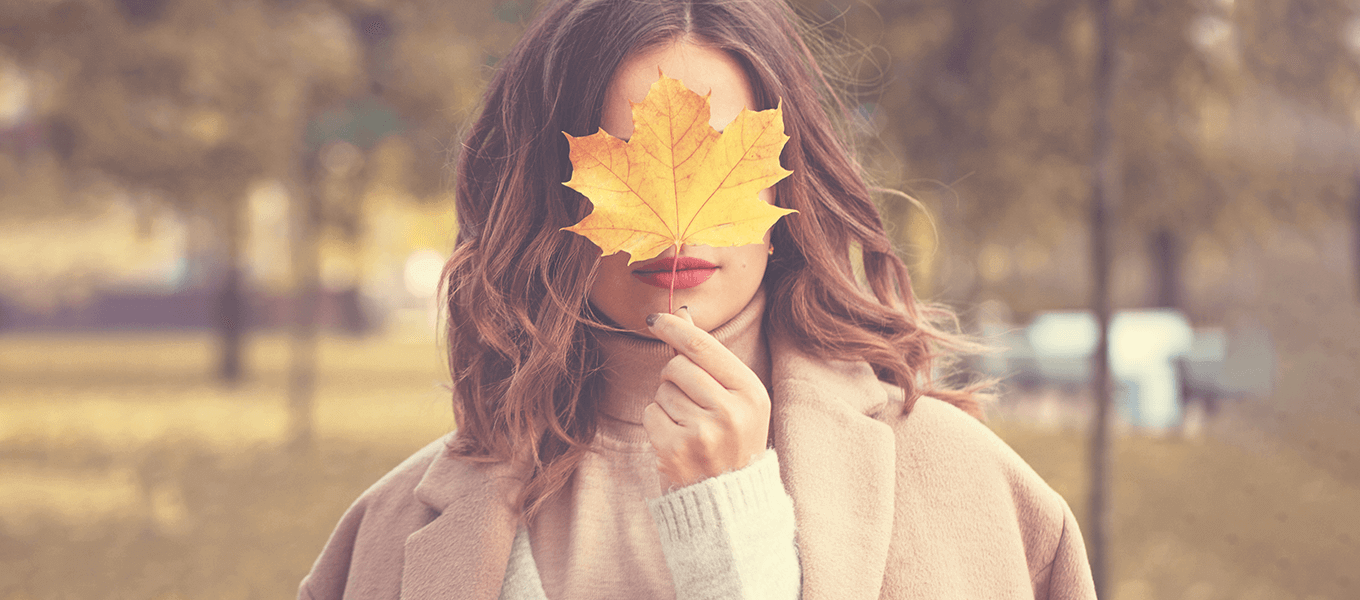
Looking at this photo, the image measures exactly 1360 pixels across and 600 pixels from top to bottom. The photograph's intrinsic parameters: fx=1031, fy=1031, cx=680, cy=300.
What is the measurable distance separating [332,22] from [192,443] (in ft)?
15.0

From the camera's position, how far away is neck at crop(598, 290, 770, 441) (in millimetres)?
1629

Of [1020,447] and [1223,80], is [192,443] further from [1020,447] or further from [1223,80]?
[1223,80]

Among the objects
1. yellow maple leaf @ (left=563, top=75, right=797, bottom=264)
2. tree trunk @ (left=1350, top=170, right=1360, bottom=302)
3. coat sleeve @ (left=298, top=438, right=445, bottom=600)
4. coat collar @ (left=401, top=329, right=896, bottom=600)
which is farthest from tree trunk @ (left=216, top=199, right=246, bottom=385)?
yellow maple leaf @ (left=563, top=75, right=797, bottom=264)

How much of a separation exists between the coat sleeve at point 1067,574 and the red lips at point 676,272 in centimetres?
67

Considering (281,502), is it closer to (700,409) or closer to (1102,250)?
(1102,250)

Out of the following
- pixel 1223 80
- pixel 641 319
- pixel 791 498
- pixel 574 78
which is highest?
pixel 1223 80

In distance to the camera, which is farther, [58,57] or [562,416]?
[58,57]

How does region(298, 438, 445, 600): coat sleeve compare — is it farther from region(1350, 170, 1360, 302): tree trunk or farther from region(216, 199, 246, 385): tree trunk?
region(216, 199, 246, 385): tree trunk

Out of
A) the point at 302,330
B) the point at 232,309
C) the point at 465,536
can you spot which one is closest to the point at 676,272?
the point at 465,536

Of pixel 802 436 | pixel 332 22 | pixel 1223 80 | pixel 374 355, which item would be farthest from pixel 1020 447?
pixel 374 355

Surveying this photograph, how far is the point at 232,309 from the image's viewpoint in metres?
16.7

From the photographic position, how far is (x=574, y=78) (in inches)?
61.5

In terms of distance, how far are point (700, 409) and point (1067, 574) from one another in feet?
2.10

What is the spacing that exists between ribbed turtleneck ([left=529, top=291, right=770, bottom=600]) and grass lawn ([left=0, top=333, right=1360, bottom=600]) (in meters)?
0.45
